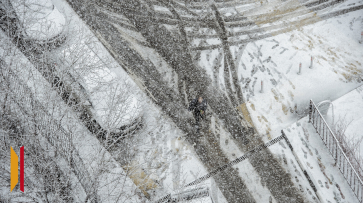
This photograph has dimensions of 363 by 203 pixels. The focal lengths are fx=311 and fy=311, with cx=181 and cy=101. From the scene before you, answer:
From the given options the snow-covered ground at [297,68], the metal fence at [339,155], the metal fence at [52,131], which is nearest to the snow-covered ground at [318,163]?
the metal fence at [339,155]

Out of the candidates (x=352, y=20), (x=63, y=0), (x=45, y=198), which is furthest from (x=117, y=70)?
(x=352, y=20)

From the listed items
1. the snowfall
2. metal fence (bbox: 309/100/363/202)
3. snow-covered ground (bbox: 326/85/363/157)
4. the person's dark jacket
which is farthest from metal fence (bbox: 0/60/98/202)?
snow-covered ground (bbox: 326/85/363/157)

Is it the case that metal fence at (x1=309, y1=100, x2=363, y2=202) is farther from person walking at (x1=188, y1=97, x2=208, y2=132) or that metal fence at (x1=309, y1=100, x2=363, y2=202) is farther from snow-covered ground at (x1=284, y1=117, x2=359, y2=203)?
person walking at (x1=188, y1=97, x2=208, y2=132)

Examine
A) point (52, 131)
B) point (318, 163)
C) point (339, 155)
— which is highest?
point (52, 131)

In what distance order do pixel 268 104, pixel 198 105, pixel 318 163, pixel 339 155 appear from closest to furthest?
pixel 339 155
pixel 318 163
pixel 198 105
pixel 268 104

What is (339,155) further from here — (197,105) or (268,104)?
(197,105)

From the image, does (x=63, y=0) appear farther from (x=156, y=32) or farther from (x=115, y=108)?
(x=115, y=108)

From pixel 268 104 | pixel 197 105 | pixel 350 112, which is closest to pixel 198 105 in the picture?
pixel 197 105
